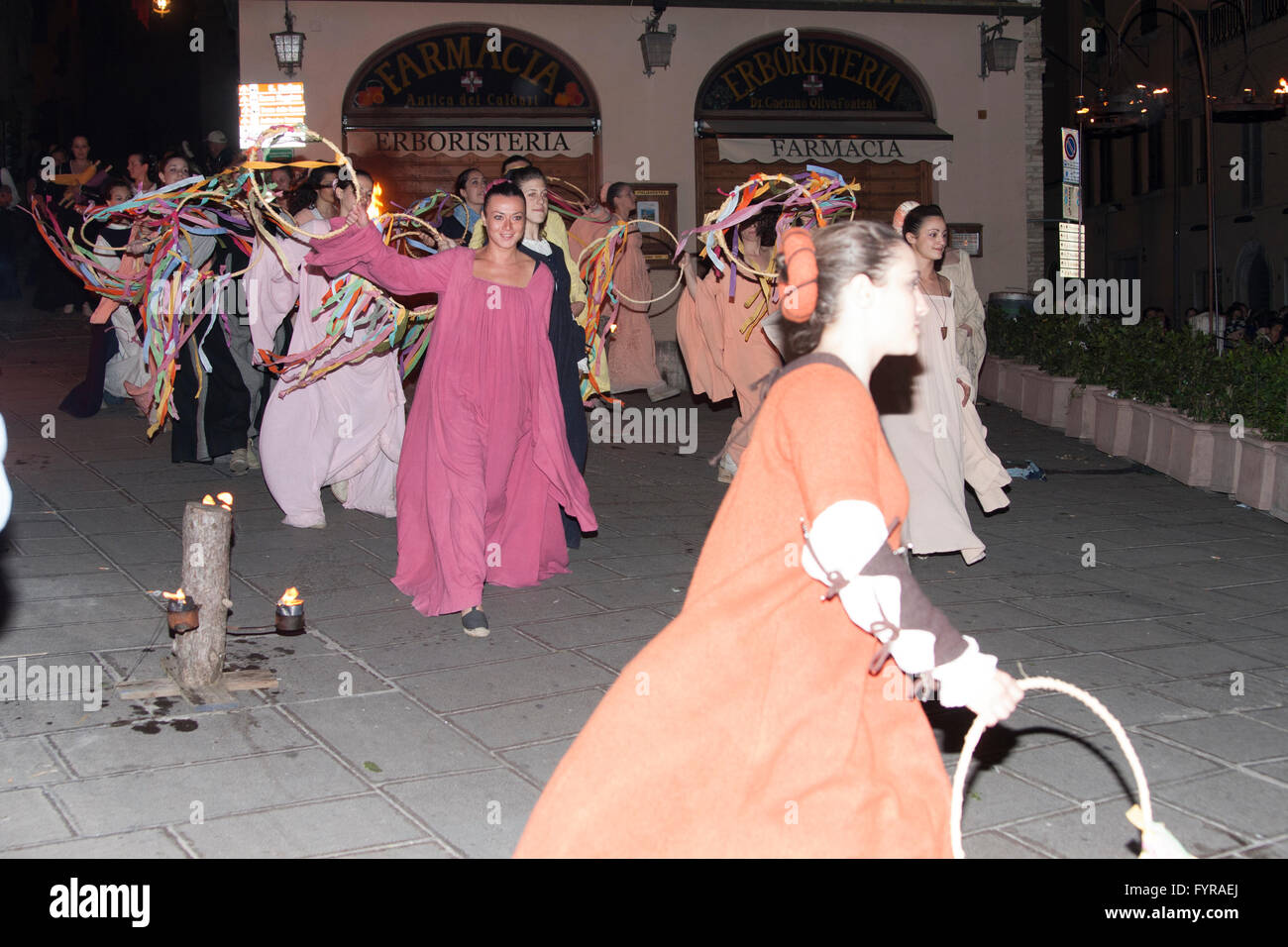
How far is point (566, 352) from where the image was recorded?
689cm

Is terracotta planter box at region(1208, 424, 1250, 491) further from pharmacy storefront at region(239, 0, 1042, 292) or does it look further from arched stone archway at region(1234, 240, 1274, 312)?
arched stone archway at region(1234, 240, 1274, 312)

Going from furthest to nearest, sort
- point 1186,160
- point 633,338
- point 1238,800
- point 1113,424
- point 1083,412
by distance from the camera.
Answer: point 1186,160, point 633,338, point 1083,412, point 1113,424, point 1238,800

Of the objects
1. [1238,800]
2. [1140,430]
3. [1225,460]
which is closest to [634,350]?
[1140,430]

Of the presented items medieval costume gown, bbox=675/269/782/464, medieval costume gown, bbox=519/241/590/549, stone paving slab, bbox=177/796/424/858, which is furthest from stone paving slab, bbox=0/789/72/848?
medieval costume gown, bbox=675/269/782/464

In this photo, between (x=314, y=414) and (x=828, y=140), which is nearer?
(x=314, y=414)

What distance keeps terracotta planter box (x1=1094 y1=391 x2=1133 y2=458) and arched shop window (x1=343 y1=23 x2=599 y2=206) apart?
26.6 feet

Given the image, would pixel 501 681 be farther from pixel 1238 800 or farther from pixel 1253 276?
pixel 1253 276

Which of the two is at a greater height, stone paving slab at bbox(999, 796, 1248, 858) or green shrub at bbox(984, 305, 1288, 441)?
green shrub at bbox(984, 305, 1288, 441)

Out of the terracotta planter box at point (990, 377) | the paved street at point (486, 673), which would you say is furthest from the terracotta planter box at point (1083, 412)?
the paved street at point (486, 673)

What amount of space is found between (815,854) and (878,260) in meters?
1.11

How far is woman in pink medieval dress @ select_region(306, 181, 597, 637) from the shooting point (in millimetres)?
5797

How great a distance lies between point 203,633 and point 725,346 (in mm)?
5605
